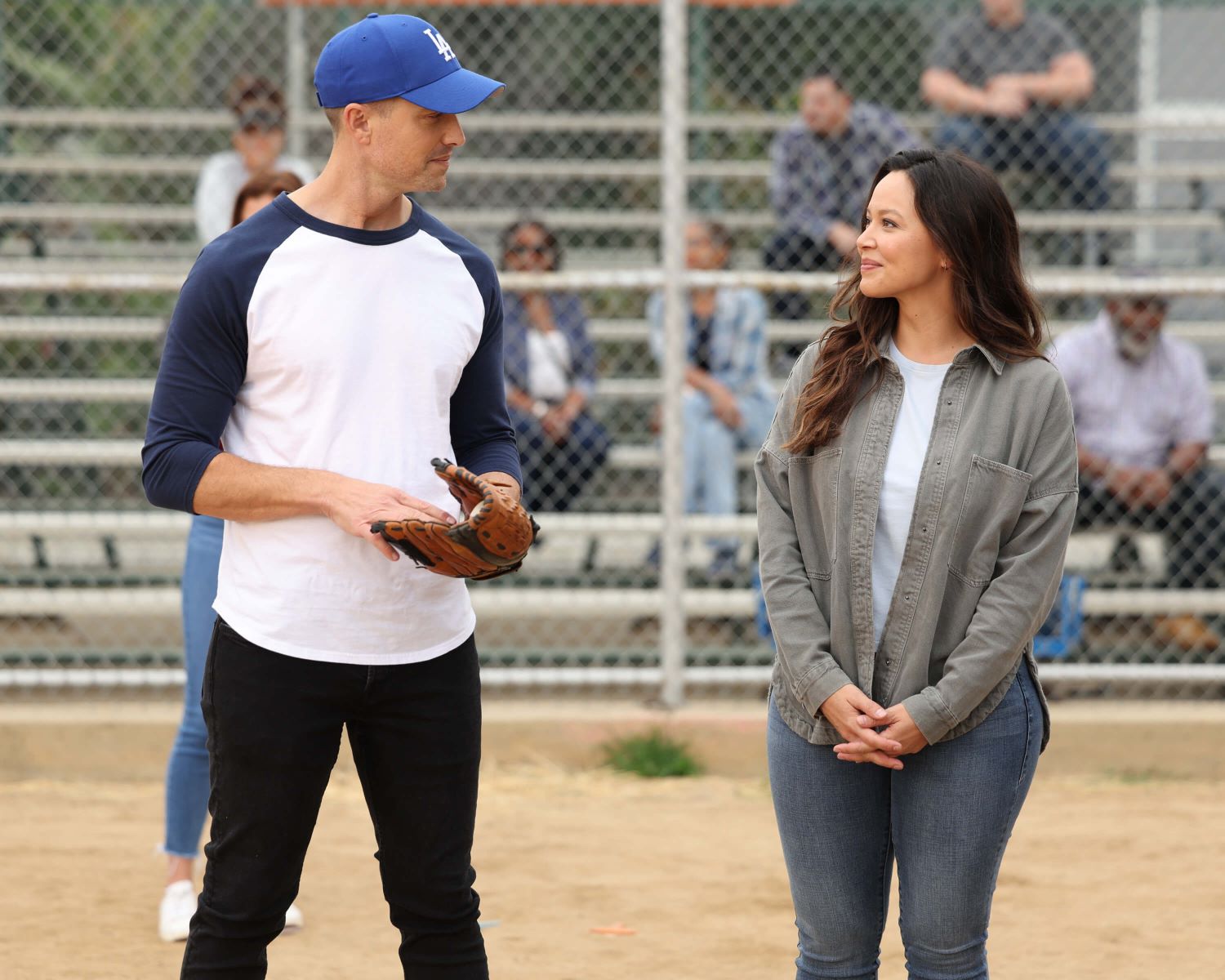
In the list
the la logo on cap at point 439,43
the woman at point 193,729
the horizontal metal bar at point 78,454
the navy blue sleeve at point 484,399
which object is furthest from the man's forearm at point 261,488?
the horizontal metal bar at point 78,454

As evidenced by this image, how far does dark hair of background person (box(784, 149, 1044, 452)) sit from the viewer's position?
2.55 metres

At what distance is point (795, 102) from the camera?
9.95 m

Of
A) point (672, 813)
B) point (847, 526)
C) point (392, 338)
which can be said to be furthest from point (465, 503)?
point (672, 813)

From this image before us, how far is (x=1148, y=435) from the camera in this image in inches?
247

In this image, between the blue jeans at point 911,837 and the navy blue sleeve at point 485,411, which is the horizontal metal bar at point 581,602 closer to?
the navy blue sleeve at point 485,411

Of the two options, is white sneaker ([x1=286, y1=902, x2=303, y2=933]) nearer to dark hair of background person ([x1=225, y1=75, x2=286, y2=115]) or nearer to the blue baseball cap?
the blue baseball cap

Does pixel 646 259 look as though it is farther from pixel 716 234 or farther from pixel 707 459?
pixel 707 459

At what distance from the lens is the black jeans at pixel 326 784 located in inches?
97.9

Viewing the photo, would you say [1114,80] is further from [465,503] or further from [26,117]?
[465,503]

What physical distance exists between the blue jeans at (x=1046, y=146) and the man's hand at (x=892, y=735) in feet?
17.0

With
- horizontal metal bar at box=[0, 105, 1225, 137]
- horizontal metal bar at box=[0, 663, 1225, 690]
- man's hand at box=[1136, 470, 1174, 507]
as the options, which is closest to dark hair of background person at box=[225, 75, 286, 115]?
horizontal metal bar at box=[0, 105, 1225, 137]

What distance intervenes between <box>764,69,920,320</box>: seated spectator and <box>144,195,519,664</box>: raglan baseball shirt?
171 inches

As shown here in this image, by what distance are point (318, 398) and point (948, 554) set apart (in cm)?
106

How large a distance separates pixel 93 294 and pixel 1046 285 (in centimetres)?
560
